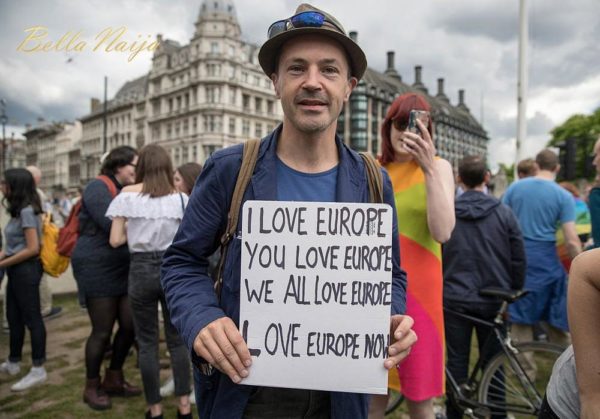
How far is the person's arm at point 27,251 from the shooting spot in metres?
4.27

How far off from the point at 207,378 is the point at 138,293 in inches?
85.8

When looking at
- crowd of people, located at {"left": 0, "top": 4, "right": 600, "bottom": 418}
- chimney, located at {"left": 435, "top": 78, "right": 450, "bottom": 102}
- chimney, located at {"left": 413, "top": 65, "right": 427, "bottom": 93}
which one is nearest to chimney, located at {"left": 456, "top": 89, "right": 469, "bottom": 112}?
chimney, located at {"left": 435, "top": 78, "right": 450, "bottom": 102}

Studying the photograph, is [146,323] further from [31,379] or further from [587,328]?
[587,328]

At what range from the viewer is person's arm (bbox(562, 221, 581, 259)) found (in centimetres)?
412

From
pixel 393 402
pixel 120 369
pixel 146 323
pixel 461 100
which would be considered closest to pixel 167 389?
pixel 120 369

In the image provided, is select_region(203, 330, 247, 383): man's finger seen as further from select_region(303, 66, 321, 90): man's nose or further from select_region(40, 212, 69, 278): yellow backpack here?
select_region(40, 212, 69, 278): yellow backpack

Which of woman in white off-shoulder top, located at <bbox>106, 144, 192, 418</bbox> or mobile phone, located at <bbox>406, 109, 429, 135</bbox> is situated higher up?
mobile phone, located at <bbox>406, 109, 429, 135</bbox>

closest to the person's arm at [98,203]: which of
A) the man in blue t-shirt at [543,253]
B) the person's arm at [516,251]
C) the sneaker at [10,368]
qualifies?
the sneaker at [10,368]

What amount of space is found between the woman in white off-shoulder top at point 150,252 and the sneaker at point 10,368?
2.13 m

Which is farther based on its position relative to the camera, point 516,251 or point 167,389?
point 167,389

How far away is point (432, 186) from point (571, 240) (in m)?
2.67

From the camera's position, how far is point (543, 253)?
14.8ft

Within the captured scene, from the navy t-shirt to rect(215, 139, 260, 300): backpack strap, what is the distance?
113 mm

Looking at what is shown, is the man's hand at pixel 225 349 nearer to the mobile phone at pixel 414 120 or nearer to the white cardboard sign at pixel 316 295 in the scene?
the white cardboard sign at pixel 316 295
